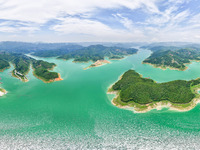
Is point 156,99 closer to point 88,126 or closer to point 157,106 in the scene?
point 157,106

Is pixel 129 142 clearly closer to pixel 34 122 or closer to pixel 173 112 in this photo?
pixel 173 112

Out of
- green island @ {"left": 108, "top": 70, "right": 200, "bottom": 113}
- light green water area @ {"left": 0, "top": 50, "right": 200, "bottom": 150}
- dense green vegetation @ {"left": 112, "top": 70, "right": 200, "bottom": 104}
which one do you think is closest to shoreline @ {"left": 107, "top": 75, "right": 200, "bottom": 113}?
green island @ {"left": 108, "top": 70, "right": 200, "bottom": 113}

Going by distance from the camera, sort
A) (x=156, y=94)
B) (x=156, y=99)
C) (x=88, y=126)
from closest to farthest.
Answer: (x=88, y=126) → (x=156, y=99) → (x=156, y=94)

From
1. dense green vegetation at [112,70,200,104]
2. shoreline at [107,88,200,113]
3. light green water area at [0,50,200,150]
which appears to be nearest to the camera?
light green water area at [0,50,200,150]

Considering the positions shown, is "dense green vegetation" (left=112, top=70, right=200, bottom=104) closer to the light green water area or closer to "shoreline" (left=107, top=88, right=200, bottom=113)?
"shoreline" (left=107, top=88, right=200, bottom=113)

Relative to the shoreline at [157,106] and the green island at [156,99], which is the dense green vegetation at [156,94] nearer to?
the green island at [156,99]

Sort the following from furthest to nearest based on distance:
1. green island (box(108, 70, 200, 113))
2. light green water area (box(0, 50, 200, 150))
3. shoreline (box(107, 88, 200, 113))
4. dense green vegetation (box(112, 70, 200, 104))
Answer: dense green vegetation (box(112, 70, 200, 104))
green island (box(108, 70, 200, 113))
shoreline (box(107, 88, 200, 113))
light green water area (box(0, 50, 200, 150))

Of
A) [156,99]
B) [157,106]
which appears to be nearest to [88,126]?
[157,106]

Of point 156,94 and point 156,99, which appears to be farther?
point 156,94

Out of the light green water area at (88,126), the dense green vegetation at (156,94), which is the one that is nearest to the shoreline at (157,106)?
the dense green vegetation at (156,94)

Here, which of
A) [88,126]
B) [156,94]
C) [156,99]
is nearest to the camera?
[88,126]

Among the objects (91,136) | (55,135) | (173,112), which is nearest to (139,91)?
(173,112)
